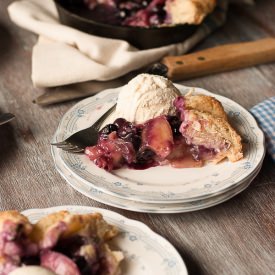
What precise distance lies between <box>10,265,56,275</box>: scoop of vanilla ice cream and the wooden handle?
1.10 meters

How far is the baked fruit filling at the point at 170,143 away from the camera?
1.54 meters

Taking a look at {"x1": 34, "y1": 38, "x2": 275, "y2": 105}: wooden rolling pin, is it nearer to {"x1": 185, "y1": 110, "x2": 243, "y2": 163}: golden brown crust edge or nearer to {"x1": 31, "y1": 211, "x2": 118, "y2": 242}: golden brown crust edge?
{"x1": 185, "y1": 110, "x2": 243, "y2": 163}: golden brown crust edge

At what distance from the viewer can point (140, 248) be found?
126cm

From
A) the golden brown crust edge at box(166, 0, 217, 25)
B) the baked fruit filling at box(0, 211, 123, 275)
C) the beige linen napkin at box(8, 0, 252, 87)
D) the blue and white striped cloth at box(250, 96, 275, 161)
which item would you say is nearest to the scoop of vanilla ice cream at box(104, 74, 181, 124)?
the blue and white striped cloth at box(250, 96, 275, 161)

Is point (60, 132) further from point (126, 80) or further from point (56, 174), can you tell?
point (126, 80)

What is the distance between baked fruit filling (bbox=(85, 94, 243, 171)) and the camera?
60.7 inches

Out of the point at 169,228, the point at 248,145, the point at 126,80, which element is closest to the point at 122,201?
the point at 169,228

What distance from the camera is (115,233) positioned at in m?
1.28

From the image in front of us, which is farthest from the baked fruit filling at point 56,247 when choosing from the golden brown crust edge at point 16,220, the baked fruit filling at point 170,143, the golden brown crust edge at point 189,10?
the golden brown crust edge at point 189,10

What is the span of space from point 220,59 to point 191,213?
2.63ft

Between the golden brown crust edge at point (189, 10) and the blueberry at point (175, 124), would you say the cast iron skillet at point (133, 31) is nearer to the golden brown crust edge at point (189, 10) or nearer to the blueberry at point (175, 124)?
the golden brown crust edge at point (189, 10)

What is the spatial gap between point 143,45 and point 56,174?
768 millimetres

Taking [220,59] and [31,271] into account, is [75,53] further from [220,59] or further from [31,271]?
[31,271]

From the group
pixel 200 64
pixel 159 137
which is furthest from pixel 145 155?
pixel 200 64
